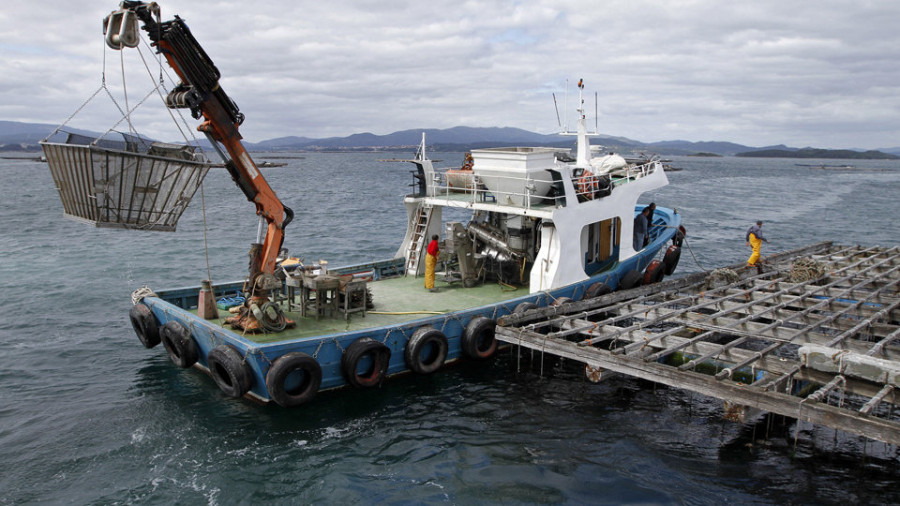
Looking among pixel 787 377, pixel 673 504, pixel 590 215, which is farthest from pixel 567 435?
pixel 590 215

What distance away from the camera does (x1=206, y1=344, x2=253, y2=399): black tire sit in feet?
35.0

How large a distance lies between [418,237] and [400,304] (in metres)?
3.33

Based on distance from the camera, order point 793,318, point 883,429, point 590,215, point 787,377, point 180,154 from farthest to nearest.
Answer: point 590,215 → point 793,318 → point 180,154 → point 787,377 → point 883,429

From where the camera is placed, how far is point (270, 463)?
9.70 metres

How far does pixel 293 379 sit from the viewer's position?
1081cm

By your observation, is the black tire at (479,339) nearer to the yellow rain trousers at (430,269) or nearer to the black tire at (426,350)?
the black tire at (426,350)

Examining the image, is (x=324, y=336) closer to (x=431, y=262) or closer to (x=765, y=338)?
(x=431, y=262)

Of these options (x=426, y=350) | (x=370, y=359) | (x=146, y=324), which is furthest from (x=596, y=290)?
(x=146, y=324)

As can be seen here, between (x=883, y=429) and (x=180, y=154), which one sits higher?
(x=180, y=154)

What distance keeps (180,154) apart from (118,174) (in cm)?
120

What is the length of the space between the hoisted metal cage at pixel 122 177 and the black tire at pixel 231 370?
2415 mm

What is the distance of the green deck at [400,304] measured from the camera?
12.1 meters

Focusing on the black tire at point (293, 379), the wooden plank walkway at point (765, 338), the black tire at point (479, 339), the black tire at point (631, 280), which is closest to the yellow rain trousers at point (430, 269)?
the black tire at point (479, 339)

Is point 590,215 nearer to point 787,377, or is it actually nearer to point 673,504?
point 787,377
